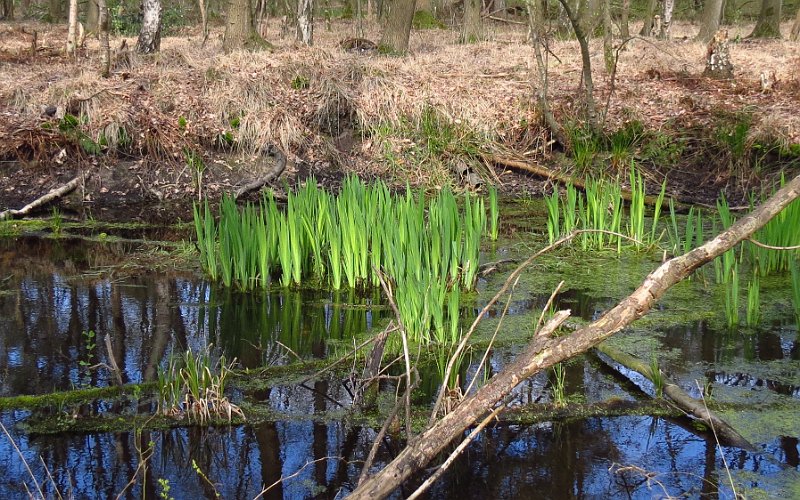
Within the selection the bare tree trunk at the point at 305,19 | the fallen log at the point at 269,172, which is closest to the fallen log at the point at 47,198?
the fallen log at the point at 269,172

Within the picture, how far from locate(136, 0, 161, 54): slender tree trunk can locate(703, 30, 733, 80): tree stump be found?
7370mm

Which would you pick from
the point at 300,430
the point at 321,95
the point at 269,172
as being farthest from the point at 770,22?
the point at 300,430

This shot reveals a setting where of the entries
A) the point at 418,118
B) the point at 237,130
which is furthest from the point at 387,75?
the point at 237,130

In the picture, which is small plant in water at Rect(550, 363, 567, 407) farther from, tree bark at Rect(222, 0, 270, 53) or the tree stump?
tree bark at Rect(222, 0, 270, 53)

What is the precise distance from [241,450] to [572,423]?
4.38 ft

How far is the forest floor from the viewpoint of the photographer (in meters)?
8.01

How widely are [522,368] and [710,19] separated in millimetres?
12567

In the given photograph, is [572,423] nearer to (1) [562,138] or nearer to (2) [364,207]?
(2) [364,207]

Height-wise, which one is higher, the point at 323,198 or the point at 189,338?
the point at 323,198

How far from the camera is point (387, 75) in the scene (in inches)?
374

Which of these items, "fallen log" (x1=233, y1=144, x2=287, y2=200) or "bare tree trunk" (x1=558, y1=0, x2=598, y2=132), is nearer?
"bare tree trunk" (x1=558, y1=0, x2=598, y2=132)

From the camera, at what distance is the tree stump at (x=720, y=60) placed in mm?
9711

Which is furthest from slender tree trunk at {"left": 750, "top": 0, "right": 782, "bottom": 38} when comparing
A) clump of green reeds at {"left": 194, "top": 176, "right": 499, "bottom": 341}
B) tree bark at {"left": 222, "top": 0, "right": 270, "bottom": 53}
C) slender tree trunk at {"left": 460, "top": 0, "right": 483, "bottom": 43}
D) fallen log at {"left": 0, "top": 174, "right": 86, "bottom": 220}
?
fallen log at {"left": 0, "top": 174, "right": 86, "bottom": 220}

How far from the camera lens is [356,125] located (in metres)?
9.12
